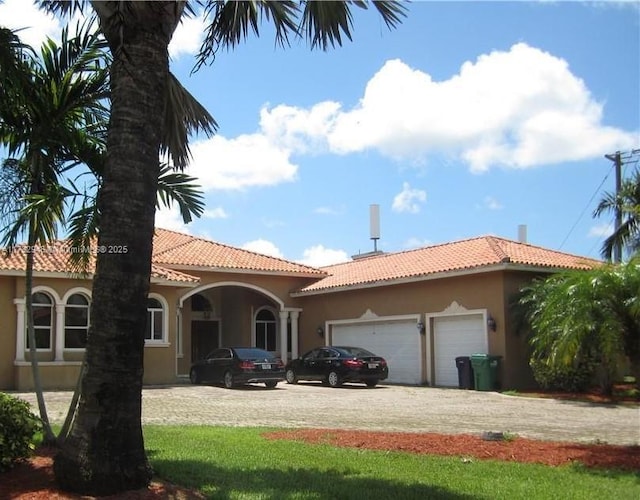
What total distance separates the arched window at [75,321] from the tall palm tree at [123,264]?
1719 centimetres

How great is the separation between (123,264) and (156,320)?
18476 mm

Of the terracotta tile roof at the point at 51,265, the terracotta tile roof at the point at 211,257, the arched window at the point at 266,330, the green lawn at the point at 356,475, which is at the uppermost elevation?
the terracotta tile roof at the point at 211,257

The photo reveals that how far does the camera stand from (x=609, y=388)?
1970cm

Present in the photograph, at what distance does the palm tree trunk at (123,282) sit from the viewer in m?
6.27

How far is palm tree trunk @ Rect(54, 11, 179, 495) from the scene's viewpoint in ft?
20.6

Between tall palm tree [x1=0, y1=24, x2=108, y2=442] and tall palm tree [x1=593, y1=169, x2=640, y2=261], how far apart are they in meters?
10.7

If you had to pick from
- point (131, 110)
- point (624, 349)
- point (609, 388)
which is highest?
point (131, 110)

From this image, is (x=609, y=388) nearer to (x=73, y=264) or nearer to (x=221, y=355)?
(x=221, y=355)

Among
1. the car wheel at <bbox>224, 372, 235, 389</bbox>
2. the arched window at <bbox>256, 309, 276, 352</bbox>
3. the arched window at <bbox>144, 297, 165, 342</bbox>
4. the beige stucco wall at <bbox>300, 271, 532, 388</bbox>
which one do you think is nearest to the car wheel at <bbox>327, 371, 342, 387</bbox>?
the car wheel at <bbox>224, 372, 235, 389</bbox>

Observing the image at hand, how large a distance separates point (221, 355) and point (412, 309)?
7.02 meters

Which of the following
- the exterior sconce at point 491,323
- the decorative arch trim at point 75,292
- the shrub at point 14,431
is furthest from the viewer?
the exterior sconce at point 491,323

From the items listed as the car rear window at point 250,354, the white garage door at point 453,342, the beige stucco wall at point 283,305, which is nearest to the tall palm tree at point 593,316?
the beige stucco wall at point 283,305

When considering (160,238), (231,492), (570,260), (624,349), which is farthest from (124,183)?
(160,238)

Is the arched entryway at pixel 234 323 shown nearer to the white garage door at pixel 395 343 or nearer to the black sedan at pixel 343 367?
the white garage door at pixel 395 343
